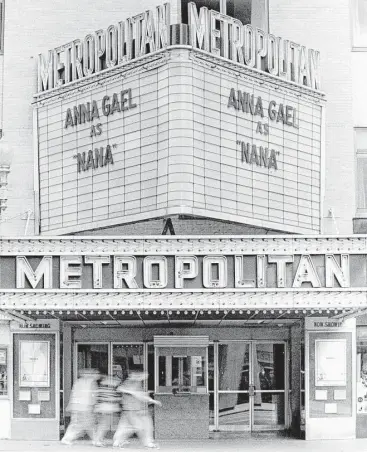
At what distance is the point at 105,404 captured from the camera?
19828 millimetres

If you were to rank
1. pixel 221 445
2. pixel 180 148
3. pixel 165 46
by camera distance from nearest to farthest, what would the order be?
pixel 180 148 < pixel 165 46 < pixel 221 445

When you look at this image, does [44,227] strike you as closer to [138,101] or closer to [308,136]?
[138,101]

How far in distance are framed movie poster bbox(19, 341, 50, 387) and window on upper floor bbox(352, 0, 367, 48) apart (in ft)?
30.6

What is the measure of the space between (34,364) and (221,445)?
420 cm

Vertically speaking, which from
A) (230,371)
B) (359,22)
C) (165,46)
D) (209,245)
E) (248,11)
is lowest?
(230,371)

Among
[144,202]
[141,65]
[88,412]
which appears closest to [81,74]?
[141,65]

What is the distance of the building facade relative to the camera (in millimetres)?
18719

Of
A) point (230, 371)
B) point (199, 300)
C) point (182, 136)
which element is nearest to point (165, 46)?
point (182, 136)

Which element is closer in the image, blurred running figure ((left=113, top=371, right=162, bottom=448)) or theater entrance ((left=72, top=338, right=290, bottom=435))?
blurred running figure ((left=113, top=371, right=162, bottom=448))

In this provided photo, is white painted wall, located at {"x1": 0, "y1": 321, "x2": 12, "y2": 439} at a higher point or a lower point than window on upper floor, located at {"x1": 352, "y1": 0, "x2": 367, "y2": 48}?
lower

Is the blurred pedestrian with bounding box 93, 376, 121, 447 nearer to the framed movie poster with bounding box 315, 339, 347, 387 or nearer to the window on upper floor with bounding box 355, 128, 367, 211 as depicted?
the framed movie poster with bounding box 315, 339, 347, 387

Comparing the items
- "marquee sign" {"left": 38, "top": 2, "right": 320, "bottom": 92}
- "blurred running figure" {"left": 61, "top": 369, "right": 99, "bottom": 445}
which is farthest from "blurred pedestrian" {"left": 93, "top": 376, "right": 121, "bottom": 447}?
"marquee sign" {"left": 38, "top": 2, "right": 320, "bottom": 92}

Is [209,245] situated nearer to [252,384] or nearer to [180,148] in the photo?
[180,148]

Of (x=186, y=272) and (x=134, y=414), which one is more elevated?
(x=186, y=272)
